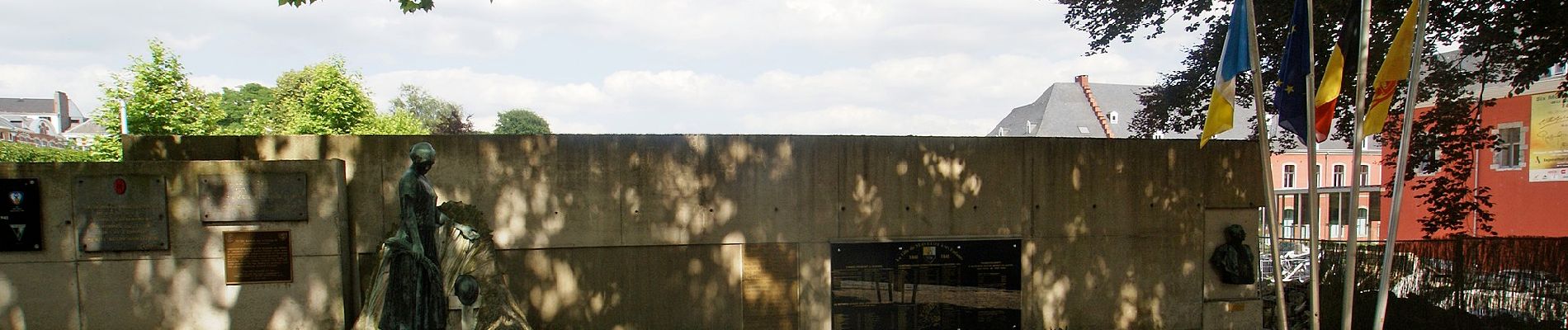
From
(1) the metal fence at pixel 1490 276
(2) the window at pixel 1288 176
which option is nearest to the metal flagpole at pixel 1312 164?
(1) the metal fence at pixel 1490 276

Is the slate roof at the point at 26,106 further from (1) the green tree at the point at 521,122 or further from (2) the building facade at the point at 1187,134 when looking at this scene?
(2) the building facade at the point at 1187,134

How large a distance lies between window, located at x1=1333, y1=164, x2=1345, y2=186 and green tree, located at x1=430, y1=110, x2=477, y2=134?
54489mm

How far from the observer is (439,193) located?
7457mm

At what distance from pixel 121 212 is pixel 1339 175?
54.5 m

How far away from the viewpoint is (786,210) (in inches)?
317

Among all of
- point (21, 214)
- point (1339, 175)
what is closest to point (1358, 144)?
point (21, 214)

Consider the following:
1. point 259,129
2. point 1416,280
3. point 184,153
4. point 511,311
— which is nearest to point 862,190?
point 511,311

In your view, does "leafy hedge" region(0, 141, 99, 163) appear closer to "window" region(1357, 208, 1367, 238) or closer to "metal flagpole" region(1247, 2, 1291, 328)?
"metal flagpole" region(1247, 2, 1291, 328)

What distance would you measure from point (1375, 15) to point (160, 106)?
101 ft

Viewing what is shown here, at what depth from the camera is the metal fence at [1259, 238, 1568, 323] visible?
9.02 meters

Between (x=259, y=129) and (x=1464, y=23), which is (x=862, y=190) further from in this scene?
(x=259, y=129)

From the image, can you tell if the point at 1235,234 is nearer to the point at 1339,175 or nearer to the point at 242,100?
the point at 1339,175

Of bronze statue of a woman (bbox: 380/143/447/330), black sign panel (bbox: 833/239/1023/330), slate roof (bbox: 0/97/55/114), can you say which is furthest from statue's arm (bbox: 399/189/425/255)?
slate roof (bbox: 0/97/55/114)

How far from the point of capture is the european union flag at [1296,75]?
6.02 m
